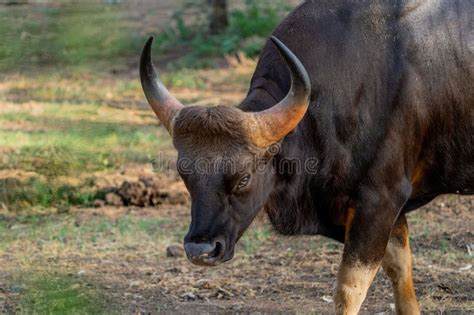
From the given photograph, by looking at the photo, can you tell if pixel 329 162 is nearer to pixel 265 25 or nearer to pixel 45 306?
pixel 45 306

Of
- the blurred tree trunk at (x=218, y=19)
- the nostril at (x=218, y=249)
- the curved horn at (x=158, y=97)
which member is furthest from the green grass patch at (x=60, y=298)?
the blurred tree trunk at (x=218, y=19)

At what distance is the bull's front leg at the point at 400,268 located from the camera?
8289 mm

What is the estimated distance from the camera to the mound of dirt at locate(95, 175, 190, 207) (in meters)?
11.9

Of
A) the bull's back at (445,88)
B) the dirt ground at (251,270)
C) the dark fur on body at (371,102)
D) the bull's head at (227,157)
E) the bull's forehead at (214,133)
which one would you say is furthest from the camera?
the dirt ground at (251,270)

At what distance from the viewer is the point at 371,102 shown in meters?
7.52

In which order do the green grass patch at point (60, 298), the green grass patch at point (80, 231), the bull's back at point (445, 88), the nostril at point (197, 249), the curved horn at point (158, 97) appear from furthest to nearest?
the green grass patch at point (80, 231) → the bull's back at point (445, 88) → the curved horn at point (158, 97) → the nostril at point (197, 249) → the green grass patch at point (60, 298)

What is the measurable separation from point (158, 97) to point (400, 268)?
7.97 ft

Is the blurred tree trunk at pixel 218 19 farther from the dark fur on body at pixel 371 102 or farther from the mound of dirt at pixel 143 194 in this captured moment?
the dark fur on body at pixel 371 102

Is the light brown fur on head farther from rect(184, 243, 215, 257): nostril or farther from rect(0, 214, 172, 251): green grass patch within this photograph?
rect(0, 214, 172, 251): green grass patch

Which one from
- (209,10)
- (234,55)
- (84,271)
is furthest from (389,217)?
(209,10)

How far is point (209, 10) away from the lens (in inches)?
820

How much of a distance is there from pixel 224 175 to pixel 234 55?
1255 centimetres

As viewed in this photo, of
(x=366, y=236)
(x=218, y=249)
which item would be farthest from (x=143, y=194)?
(x=218, y=249)

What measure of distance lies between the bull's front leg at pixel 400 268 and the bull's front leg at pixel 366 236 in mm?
755
